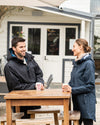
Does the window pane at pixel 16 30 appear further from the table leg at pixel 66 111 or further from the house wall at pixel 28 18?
the table leg at pixel 66 111

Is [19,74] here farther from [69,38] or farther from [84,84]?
[69,38]

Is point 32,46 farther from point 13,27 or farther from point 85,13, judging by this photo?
point 85,13

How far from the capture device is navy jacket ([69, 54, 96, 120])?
5.49 metres

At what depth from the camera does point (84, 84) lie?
18.2 ft

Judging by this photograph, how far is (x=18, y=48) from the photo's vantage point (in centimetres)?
573

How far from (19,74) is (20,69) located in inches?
3.4

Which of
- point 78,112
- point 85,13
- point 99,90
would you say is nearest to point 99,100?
point 99,90

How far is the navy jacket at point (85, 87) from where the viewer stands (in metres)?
5.49

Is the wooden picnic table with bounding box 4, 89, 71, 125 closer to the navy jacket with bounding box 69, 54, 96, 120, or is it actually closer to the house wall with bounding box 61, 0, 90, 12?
the navy jacket with bounding box 69, 54, 96, 120

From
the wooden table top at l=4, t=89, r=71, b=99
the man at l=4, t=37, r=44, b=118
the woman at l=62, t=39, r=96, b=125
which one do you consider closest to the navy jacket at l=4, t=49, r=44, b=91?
the man at l=4, t=37, r=44, b=118

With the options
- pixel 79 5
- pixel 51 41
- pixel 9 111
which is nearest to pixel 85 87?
pixel 9 111

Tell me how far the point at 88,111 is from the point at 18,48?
1.41 meters

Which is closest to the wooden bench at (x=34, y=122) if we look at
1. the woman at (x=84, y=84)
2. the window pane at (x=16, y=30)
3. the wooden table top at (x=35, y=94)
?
the wooden table top at (x=35, y=94)

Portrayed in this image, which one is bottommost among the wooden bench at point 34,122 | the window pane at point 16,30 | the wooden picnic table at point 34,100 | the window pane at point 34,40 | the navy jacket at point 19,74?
the wooden bench at point 34,122
